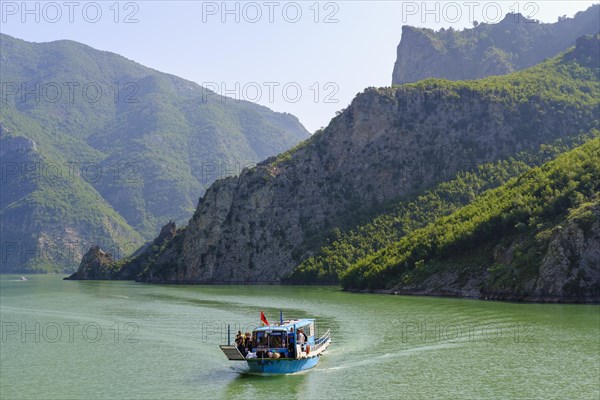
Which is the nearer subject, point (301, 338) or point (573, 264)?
point (301, 338)

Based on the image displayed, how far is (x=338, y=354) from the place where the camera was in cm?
6266

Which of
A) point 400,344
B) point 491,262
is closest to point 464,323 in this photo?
point 400,344

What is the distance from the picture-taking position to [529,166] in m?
195

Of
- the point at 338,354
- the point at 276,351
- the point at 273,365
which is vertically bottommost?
the point at 338,354

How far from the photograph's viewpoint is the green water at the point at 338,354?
49.0 m

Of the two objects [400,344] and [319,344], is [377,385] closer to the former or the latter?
[319,344]

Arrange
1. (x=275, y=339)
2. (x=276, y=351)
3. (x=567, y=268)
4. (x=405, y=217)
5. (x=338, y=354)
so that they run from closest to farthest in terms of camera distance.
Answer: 1. (x=276, y=351)
2. (x=275, y=339)
3. (x=338, y=354)
4. (x=567, y=268)
5. (x=405, y=217)

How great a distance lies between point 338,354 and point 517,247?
60.9 m

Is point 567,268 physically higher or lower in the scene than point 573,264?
lower

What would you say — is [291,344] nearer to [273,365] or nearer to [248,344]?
[273,365]

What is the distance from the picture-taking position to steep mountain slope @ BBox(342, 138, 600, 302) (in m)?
105

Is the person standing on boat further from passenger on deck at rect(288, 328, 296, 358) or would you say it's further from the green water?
the green water

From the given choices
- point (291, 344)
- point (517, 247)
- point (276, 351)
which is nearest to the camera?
point (276, 351)

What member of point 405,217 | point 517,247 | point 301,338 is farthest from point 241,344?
point 405,217
